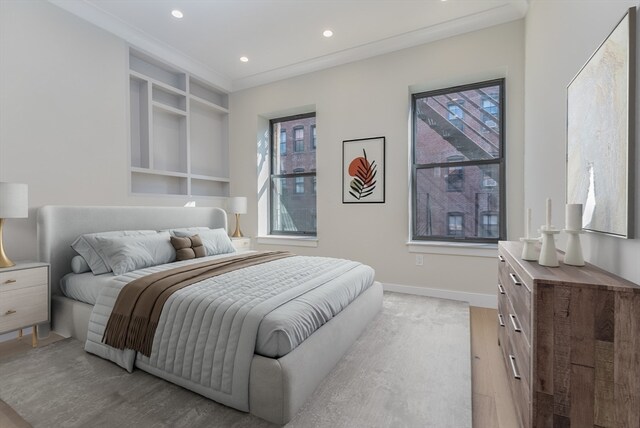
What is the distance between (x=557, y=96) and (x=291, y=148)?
3444 millimetres

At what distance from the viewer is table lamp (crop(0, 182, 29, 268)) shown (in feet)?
7.46

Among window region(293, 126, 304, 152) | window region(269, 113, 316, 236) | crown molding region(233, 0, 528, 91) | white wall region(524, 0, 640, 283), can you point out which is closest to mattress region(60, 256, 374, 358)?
white wall region(524, 0, 640, 283)

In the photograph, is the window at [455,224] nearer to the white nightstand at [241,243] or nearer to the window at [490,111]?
the window at [490,111]

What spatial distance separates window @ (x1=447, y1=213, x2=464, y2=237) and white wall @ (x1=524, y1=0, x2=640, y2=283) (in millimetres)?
735

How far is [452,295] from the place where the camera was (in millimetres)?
3436

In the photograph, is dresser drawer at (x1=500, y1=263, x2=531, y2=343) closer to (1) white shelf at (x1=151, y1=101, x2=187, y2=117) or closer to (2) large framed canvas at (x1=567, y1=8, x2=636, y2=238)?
(2) large framed canvas at (x1=567, y1=8, x2=636, y2=238)

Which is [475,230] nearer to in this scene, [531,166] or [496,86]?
[531,166]

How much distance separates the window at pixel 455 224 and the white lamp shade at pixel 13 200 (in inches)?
162

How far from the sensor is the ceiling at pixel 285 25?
3.01 meters

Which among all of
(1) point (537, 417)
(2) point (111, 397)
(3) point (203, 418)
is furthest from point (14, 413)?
(1) point (537, 417)

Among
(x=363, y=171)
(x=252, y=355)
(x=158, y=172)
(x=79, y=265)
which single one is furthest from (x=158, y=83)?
(x=252, y=355)

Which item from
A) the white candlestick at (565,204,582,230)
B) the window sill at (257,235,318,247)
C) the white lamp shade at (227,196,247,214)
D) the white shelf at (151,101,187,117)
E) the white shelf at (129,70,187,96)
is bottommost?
the window sill at (257,235,318,247)

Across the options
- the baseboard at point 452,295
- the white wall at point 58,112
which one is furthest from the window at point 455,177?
the white wall at point 58,112

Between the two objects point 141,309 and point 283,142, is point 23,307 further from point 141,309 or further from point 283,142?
point 283,142
